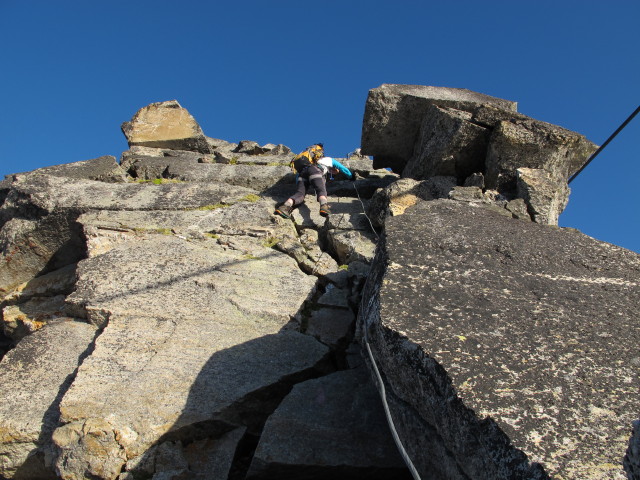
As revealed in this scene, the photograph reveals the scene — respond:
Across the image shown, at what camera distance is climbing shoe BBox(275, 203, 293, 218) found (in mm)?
6523

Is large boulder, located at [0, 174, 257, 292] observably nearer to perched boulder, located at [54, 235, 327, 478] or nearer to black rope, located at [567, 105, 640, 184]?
perched boulder, located at [54, 235, 327, 478]

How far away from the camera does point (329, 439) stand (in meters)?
3.09

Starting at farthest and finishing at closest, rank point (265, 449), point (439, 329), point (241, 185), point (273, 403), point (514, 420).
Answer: point (241, 185)
point (273, 403)
point (265, 449)
point (439, 329)
point (514, 420)

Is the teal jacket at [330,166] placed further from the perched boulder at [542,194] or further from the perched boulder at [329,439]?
the perched boulder at [329,439]

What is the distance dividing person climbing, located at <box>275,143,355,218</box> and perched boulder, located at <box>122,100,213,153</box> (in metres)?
2.69

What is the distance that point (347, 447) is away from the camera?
3.03 meters

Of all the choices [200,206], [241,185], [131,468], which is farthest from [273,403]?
[241,185]

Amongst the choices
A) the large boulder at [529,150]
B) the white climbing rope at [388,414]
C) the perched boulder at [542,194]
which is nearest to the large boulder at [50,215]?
the large boulder at [529,150]

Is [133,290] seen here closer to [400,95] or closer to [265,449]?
[265,449]

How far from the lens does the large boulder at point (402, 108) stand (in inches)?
260

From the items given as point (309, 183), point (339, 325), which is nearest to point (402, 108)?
point (309, 183)

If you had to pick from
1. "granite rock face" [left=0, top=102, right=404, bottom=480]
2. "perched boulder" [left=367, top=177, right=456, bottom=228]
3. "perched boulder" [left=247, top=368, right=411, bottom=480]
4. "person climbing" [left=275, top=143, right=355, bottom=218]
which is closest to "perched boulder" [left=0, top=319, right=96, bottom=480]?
"granite rock face" [left=0, top=102, right=404, bottom=480]

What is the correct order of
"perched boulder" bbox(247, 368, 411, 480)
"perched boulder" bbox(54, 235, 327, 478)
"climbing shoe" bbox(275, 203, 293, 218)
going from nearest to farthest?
"perched boulder" bbox(247, 368, 411, 480), "perched boulder" bbox(54, 235, 327, 478), "climbing shoe" bbox(275, 203, 293, 218)

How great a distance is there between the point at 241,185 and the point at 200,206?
50.9 inches
